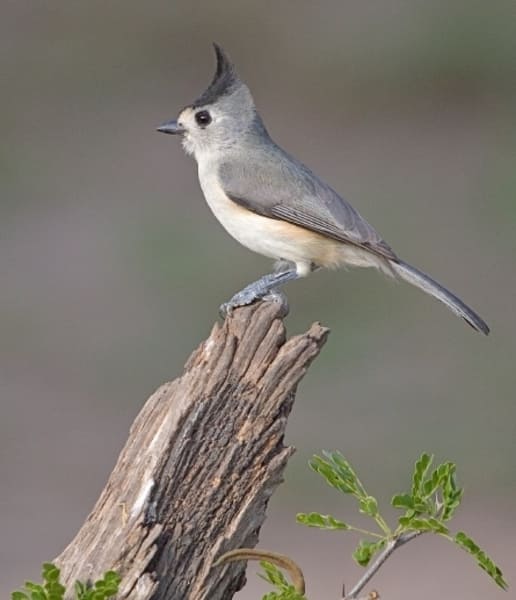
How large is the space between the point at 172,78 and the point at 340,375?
254 inches

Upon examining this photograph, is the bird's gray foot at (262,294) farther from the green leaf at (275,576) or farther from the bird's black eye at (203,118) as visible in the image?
the green leaf at (275,576)

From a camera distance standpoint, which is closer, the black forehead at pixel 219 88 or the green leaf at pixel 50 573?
the green leaf at pixel 50 573

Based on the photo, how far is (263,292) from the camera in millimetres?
4676

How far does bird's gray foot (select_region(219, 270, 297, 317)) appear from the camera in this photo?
4145mm

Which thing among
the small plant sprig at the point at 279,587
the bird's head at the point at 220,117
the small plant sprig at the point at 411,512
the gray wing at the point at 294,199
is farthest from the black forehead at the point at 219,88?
the small plant sprig at the point at 279,587

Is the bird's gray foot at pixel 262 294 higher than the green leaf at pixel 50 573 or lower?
higher

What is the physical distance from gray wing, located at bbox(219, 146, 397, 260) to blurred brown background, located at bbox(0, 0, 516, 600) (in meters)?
2.41

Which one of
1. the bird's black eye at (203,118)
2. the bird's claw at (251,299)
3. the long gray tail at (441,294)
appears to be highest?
the bird's black eye at (203,118)

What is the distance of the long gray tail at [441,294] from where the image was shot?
4730mm

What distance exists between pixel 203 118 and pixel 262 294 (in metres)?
1.09

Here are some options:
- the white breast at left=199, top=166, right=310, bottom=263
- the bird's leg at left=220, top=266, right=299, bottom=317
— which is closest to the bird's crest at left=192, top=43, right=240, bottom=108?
the white breast at left=199, top=166, right=310, bottom=263

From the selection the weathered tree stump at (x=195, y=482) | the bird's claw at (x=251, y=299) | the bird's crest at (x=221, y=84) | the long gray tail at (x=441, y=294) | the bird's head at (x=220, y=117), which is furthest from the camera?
the bird's head at (x=220, y=117)

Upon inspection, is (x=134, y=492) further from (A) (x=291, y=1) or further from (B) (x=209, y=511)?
(A) (x=291, y=1)

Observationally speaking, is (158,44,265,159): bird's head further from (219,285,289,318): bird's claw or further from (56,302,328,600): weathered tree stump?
(56,302,328,600): weathered tree stump
